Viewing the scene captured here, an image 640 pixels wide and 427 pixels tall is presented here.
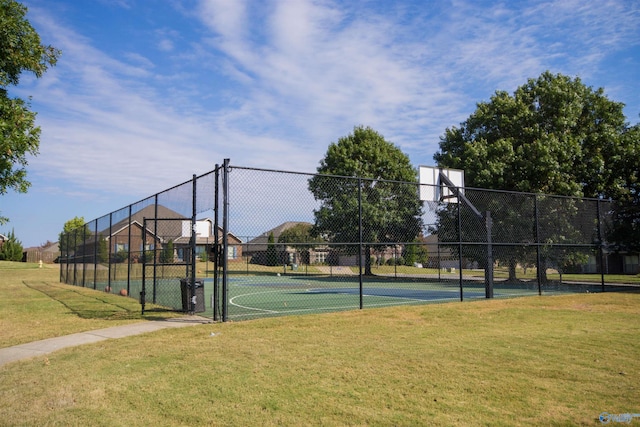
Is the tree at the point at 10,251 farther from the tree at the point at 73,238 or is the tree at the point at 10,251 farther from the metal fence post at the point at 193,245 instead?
the metal fence post at the point at 193,245

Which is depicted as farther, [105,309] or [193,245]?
[105,309]

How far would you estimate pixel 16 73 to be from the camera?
13.0 m

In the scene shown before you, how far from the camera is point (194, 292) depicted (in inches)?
420

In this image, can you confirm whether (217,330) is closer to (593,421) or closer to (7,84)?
(593,421)

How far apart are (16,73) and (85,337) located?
877cm

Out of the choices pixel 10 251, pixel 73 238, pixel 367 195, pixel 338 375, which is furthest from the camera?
pixel 10 251

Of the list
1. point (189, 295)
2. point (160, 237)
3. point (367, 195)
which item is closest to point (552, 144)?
point (367, 195)

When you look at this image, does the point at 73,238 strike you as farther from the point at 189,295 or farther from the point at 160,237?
the point at 189,295

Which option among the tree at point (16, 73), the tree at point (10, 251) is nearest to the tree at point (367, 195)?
the tree at point (16, 73)

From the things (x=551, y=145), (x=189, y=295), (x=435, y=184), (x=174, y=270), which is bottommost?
(x=189, y=295)

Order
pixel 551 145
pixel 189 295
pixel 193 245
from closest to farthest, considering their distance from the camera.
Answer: pixel 193 245
pixel 189 295
pixel 551 145

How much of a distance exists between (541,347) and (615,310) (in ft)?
18.4

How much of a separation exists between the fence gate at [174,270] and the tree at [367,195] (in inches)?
152

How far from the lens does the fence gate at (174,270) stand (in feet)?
35.2
